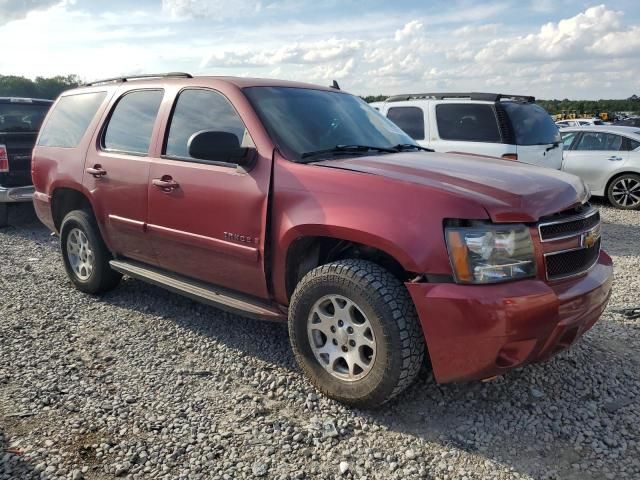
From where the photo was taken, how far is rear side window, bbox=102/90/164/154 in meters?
4.28

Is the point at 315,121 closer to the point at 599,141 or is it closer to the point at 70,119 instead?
the point at 70,119

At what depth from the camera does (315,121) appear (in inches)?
152

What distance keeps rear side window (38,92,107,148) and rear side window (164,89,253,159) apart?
122 cm

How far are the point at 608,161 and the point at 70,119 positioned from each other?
31.5ft

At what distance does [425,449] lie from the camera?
2809 millimetres

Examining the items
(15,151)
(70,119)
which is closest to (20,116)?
(15,151)

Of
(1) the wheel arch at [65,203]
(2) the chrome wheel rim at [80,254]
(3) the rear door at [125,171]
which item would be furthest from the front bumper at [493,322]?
(1) the wheel arch at [65,203]

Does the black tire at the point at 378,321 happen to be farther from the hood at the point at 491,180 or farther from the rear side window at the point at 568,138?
the rear side window at the point at 568,138

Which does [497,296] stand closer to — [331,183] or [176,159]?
[331,183]

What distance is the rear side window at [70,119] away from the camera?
16.2 ft

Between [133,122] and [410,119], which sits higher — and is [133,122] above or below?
above

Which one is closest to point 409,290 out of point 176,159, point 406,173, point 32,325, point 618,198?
point 406,173

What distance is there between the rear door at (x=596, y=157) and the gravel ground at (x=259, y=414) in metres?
7.14

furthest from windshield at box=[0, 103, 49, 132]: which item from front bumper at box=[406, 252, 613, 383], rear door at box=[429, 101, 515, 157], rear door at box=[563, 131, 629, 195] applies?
rear door at box=[563, 131, 629, 195]
